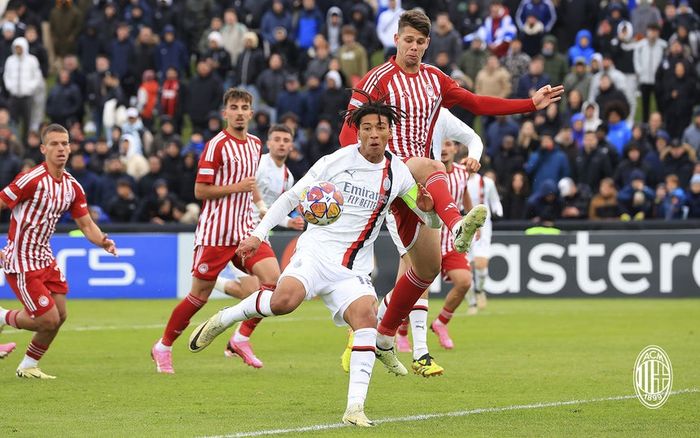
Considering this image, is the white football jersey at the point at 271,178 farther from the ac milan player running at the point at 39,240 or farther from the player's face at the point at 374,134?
the player's face at the point at 374,134

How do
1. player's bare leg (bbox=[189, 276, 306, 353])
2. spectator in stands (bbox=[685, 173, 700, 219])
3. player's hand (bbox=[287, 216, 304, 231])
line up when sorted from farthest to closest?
spectator in stands (bbox=[685, 173, 700, 219]), player's hand (bbox=[287, 216, 304, 231]), player's bare leg (bbox=[189, 276, 306, 353])

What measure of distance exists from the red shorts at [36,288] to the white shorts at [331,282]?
318 centimetres

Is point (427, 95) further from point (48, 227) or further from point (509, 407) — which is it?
point (48, 227)

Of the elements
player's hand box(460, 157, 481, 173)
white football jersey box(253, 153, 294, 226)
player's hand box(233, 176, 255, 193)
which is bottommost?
white football jersey box(253, 153, 294, 226)

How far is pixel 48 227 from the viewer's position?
1212 cm

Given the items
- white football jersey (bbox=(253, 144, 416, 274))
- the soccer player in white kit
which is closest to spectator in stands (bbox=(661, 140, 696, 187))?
the soccer player in white kit

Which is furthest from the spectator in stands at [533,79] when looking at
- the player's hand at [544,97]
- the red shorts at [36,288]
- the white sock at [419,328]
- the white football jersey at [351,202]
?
the white football jersey at [351,202]

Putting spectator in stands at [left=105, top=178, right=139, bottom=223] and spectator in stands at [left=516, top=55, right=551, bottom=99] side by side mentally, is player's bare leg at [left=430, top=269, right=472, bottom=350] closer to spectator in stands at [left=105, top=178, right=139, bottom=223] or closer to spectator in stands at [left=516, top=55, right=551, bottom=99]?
spectator in stands at [left=105, top=178, right=139, bottom=223]

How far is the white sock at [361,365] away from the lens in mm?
9164

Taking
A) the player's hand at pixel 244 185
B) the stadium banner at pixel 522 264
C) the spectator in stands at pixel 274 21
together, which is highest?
the spectator in stands at pixel 274 21

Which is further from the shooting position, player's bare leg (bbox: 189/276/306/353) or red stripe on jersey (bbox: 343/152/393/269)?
red stripe on jersey (bbox: 343/152/393/269)

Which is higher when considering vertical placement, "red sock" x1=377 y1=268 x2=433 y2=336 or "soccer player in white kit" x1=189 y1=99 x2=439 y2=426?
"soccer player in white kit" x1=189 y1=99 x2=439 y2=426

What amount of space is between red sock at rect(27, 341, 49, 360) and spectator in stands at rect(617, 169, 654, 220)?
13.7 metres

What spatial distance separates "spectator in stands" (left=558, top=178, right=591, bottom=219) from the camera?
23.9 m
